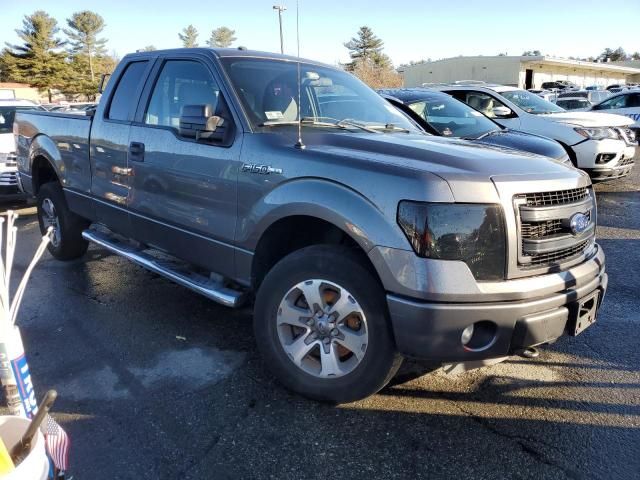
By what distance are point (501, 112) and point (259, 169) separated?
24.7ft

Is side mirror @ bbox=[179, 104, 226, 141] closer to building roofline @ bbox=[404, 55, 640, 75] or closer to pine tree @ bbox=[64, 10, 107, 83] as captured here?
building roofline @ bbox=[404, 55, 640, 75]

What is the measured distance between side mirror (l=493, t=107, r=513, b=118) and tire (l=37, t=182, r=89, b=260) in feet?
23.4

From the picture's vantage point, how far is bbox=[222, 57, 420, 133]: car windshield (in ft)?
11.6

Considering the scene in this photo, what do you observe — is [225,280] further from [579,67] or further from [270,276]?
[579,67]

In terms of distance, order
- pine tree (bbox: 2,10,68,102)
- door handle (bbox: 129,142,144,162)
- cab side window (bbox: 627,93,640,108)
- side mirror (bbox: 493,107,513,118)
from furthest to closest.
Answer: pine tree (bbox: 2,10,68,102), cab side window (bbox: 627,93,640,108), side mirror (bbox: 493,107,513,118), door handle (bbox: 129,142,144,162)

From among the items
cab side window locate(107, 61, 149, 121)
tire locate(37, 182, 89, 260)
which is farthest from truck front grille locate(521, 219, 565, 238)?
tire locate(37, 182, 89, 260)

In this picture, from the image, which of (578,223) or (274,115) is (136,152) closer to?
(274,115)

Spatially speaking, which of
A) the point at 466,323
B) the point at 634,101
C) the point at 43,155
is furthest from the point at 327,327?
the point at 634,101

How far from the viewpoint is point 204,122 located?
3314 millimetres

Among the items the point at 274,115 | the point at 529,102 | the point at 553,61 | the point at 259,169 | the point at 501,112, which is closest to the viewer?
the point at 259,169

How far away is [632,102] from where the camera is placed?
Result: 17156 mm

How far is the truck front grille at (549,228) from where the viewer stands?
2.61m

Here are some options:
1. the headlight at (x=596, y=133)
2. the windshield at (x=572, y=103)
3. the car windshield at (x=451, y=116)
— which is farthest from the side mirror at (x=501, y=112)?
the windshield at (x=572, y=103)

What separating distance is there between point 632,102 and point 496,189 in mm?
17830
